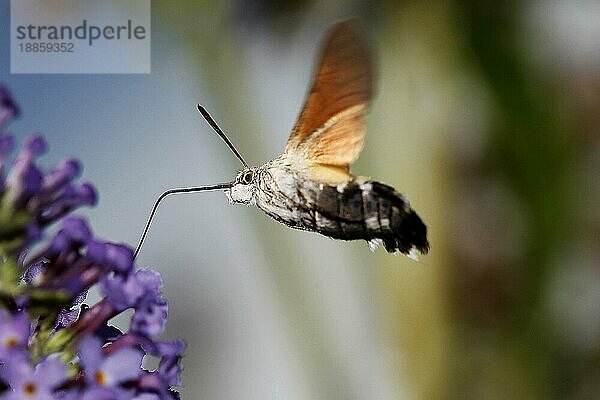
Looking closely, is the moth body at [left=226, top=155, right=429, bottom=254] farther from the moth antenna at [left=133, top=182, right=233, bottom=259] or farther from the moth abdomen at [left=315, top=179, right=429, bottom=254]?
the moth antenna at [left=133, top=182, right=233, bottom=259]

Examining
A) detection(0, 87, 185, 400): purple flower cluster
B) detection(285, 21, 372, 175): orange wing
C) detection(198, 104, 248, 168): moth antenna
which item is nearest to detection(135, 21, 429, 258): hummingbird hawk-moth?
detection(285, 21, 372, 175): orange wing

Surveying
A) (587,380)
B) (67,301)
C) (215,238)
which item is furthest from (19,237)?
(587,380)

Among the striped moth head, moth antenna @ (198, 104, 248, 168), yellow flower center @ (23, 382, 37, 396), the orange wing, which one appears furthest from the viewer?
moth antenna @ (198, 104, 248, 168)

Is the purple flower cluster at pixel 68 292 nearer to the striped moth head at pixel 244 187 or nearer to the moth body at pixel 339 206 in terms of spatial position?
Result: the moth body at pixel 339 206

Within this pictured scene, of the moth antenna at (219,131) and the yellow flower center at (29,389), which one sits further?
the moth antenna at (219,131)

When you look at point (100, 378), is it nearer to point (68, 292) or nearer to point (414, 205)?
point (68, 292)

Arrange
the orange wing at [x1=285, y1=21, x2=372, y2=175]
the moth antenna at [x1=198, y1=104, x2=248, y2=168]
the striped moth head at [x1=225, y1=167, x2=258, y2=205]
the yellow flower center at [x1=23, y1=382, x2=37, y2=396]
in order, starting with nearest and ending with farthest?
the yellow flower center at [x1=23, y1=382, x2=37, y2=396] < the orange wing at [x1=285, y1=21, x2=372, y2=175] < the striped moth head at [x1=225, y1=167, x2=258, y2=205] < the moth antenna at [x1=198, y1=104, x2=248, y2=168]

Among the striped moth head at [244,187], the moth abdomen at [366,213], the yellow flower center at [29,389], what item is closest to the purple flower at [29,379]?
the yellow flower center at [29,389]

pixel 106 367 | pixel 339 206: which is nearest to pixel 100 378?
pixel 106 367
